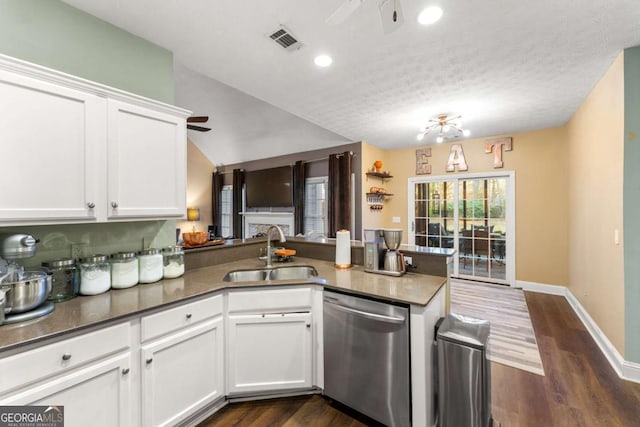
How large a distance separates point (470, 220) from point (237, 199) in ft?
18.1

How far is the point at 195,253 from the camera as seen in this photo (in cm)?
230

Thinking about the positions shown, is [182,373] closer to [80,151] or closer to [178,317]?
[178,317]

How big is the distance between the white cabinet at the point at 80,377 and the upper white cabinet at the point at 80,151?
70cm

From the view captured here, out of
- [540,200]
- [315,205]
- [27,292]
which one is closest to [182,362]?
[27,292]

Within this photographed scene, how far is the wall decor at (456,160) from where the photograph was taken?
503 centimetres

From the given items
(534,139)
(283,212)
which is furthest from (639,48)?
(283,212)

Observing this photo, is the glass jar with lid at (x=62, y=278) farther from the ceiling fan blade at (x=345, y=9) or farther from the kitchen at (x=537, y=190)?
the ceiling fan blade at (x=345, y=9)

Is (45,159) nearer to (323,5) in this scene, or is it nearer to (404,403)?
(323,5)

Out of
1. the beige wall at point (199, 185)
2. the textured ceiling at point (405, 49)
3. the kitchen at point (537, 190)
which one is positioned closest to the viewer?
the kitchen at point (537, 190)

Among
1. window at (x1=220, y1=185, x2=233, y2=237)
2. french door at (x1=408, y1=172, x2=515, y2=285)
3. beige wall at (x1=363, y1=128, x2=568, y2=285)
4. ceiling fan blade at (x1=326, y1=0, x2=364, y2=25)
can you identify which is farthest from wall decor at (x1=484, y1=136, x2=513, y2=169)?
window at (x1=220, y1=185, x2=233, y2=237)

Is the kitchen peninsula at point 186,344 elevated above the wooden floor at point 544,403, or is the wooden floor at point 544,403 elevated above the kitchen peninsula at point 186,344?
the kitchen peninsula at point 186,344

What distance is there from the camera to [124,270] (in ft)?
5.80

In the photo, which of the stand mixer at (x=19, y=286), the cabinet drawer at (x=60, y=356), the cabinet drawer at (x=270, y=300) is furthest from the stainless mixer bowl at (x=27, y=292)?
the cabinet drawer at (x=270, y=300)

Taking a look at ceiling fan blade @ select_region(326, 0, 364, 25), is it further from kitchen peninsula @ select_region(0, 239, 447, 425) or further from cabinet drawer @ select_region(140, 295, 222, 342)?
cabinet drawer @ select_region(140, 295, 222, 342)
